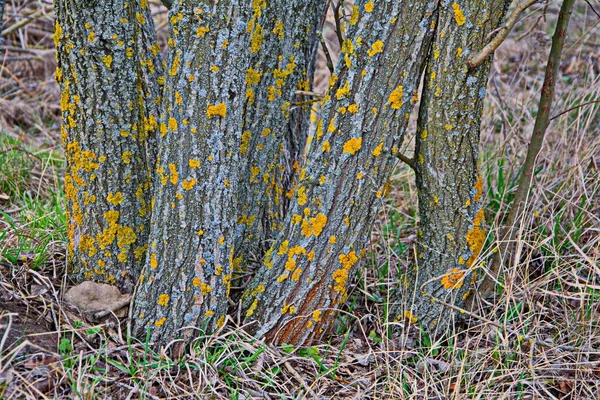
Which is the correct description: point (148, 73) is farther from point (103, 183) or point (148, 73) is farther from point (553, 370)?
point (553, 370)

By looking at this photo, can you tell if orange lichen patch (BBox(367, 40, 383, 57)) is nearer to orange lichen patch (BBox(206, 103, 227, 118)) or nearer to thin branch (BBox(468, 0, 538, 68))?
thin branch (BBox(468, 0, 538, 68))

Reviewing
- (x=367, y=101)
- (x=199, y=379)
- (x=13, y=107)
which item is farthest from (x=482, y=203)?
(x=13, y=107)

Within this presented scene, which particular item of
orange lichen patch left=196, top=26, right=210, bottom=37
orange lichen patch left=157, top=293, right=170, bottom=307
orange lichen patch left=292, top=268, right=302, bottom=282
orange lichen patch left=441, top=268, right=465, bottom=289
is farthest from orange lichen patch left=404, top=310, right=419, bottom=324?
orange lichen patch left=196, top=26, right=210, bottom=37

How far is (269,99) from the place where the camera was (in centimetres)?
221

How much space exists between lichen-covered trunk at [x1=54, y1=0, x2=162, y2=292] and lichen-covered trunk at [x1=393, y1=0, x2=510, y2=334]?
103 centimetres

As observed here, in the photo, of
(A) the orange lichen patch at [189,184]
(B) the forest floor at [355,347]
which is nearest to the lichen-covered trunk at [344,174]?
(B) the forest floor at [355,347]

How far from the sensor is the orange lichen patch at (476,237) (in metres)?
2.17

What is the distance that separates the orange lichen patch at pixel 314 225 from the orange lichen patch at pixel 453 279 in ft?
1.79

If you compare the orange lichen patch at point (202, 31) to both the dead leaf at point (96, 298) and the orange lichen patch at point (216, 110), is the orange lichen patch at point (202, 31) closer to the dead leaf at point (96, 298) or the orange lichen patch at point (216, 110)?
the orange lichen patch at point (216, 110)

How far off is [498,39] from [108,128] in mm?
1389

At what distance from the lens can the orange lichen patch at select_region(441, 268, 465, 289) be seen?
2.18 meters

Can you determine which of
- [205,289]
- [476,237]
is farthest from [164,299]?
[476,237]

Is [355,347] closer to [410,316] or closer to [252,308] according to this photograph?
[410,316]

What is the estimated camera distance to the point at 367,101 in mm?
1958
